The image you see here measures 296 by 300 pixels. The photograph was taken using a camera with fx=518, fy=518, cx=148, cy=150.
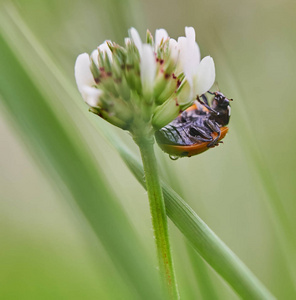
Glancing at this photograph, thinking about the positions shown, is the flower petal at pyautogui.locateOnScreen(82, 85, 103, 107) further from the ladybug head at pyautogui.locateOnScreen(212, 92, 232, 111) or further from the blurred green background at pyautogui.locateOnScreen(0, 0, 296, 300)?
the ladybug head at pyautogui.locateOnScreen(212, 92, 232, 111)

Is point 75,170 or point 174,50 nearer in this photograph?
point 75,170

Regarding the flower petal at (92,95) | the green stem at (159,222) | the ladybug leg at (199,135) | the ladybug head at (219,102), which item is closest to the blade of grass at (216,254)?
the green stem at (159,222)

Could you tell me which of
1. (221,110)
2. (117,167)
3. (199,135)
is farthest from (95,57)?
(117,167)

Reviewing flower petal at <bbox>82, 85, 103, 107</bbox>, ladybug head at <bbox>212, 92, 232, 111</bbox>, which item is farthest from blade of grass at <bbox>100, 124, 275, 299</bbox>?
ladybug head at <bbox>212, 92, 232, 111</bbox>

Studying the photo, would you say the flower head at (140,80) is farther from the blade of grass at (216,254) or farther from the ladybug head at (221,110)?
the ladybug head at (221,110)

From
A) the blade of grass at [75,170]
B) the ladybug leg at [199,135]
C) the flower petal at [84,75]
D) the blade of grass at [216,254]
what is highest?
the flower petal at [84,75]

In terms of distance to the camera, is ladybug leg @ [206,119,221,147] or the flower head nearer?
the flower head

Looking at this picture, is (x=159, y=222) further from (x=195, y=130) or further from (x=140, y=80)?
(x=195, y=130)
